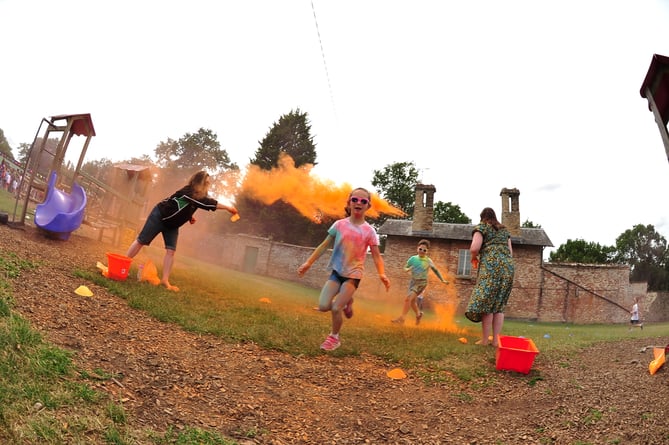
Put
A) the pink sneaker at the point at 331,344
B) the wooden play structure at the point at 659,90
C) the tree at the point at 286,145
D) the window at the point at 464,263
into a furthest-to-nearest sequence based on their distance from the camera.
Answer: the tree at the point at 286,145
the window at the point at 464,263
the pink sneaker at the point at 331,344
the wooden play structure at the point at 659,90

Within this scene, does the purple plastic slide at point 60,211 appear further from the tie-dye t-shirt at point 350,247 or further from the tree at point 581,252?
the tree at point 581,252

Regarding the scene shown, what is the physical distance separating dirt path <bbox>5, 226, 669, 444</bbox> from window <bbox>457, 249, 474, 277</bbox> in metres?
18.9

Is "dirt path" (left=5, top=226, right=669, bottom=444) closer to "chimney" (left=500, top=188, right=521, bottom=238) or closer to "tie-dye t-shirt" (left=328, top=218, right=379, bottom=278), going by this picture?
"tie-dye t-shirt" (left=328, top=218, right=379, bottom=278)

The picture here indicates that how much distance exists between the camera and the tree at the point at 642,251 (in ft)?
233

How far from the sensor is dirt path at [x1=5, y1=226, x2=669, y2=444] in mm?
3219

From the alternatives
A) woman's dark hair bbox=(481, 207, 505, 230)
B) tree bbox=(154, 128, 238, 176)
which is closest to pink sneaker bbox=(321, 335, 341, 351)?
woman's dark hair bbox=(481, 207, 505, 230)

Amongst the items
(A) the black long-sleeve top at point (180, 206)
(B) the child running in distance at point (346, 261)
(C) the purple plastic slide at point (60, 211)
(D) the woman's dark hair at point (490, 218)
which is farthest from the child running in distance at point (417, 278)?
(C) the purple plastic slide at point (60, 211)

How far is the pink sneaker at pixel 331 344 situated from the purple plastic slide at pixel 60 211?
7319 millimetres

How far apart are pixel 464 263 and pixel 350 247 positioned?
20286 mm

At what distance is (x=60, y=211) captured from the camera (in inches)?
383

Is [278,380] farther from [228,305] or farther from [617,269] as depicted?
[617,269]

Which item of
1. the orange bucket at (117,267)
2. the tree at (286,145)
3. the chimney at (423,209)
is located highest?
the tree at (286,145)

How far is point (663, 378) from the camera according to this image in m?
4.43

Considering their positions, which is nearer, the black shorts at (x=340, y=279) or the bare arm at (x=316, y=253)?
the black shorts at (x=340, y=279)
